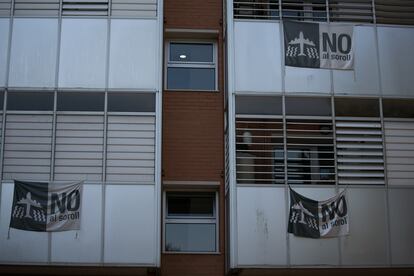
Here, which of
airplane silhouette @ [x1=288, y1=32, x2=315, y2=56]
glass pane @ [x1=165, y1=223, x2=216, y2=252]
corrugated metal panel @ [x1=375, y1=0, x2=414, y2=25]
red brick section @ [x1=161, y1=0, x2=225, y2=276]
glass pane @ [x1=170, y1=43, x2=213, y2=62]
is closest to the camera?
airplane silhouette @ [x1=288, y1=32, x2=315, y2=56]

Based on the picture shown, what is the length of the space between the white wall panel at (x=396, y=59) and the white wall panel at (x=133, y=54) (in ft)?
15.3

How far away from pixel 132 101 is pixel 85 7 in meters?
2.33

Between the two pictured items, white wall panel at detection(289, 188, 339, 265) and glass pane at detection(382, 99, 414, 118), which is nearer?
white wall panel at detection(289, 188, 339, 265)

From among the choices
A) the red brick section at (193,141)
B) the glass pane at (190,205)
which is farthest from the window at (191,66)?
the glass pane at (190,205)

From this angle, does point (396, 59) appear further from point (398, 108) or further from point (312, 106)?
point (312, 106)

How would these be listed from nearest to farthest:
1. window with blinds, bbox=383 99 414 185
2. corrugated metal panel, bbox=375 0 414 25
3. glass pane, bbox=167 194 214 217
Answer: window with blinds, bbox=383 99 414 185
corrugated metal panel, bbox=375 0 414 25
glass pane, bbox=167 194 214 217

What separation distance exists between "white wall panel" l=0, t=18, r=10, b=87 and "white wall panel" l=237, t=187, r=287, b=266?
17.3 feet

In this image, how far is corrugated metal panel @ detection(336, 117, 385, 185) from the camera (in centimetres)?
1533

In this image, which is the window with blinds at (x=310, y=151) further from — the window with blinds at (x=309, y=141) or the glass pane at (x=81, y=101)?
the glass pane at (x=81, y=101)

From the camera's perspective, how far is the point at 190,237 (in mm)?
16344

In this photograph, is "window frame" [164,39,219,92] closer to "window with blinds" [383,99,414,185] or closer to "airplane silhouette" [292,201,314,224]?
"airplane silhouette" [292,201,314,224]

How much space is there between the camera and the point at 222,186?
53.5 feet

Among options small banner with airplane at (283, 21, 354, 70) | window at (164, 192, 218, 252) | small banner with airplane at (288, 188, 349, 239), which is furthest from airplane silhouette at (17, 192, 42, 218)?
small banner with airplane at (283, 21, 354, 70)

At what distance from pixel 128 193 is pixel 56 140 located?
181cm
